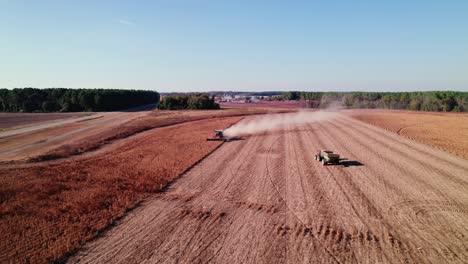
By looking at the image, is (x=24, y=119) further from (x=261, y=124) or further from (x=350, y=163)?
(x=350, y=163)

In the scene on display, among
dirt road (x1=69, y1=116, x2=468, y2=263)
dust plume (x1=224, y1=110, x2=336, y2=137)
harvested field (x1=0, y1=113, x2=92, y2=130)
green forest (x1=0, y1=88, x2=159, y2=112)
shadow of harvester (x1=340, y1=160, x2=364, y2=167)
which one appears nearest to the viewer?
dirt road (x1=69, y1=116, x2=468, y2=263)

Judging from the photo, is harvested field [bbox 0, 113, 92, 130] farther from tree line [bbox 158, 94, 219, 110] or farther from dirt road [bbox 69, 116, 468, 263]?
dirt road [bbox 69, 116, 468, 263]

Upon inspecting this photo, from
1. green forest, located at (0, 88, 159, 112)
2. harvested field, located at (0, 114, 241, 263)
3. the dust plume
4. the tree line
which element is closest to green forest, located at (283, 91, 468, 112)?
the tree line

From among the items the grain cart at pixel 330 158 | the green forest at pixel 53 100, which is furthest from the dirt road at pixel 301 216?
the green forest at pixel 53 100

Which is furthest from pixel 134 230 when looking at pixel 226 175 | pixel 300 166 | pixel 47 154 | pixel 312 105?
pixel 312 105

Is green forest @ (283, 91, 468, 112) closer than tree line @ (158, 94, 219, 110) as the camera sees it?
Yes

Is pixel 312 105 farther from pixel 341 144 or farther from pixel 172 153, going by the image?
pixel 172 153
